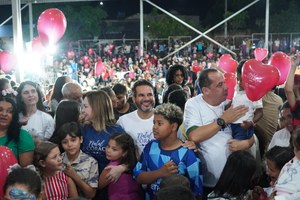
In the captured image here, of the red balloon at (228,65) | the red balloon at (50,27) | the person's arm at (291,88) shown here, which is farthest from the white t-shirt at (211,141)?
the red balloon at (228,65)

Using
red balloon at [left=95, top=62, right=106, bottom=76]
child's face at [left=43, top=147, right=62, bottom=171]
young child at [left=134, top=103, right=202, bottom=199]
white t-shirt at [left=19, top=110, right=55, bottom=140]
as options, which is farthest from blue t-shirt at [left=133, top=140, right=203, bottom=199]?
red balloon at [left=95, top=62, right=106, bottom=76]

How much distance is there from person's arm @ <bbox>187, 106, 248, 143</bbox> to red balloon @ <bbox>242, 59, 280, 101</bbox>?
2.15 feet

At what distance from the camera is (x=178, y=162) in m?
2.91

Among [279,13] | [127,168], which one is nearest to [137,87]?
[127,168]

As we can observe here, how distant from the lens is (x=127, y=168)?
324 cm

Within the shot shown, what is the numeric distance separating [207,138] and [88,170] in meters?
0.91

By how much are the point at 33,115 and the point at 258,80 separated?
78.9 inches

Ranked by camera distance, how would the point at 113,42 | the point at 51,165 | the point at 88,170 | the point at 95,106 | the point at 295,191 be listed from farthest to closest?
the point at 113,42 → the point at 95,106 → the point at 88,170 → the point at 51,165 → the point at 295,191

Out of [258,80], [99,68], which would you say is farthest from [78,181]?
[99,68]

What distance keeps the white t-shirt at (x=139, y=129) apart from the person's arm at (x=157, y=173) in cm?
46

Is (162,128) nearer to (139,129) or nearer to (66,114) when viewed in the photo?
(139,129)

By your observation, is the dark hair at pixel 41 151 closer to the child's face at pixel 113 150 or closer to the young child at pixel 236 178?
the child's face at pixel 113 150

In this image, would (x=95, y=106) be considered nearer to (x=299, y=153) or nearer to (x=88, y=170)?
(x=88, y=170)

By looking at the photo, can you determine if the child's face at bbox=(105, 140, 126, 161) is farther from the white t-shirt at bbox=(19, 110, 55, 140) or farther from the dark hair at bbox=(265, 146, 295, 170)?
the dark hair at bbox=(265, 146, 295, 170)
